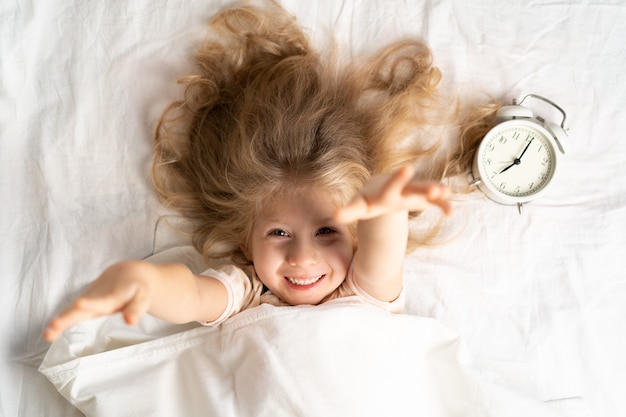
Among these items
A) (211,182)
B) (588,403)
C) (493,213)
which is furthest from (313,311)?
(588,403)

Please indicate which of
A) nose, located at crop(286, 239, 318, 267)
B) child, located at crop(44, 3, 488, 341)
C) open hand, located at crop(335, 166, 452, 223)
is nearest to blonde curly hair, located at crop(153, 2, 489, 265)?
child, located at crop(44, 3, 488, 341)

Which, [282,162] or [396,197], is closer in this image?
[396,197]

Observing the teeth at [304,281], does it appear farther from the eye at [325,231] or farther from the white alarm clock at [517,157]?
the white alarm clock at [517,157]

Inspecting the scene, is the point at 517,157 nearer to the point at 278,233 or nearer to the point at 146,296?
the point at 278,233

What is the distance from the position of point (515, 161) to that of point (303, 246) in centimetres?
49

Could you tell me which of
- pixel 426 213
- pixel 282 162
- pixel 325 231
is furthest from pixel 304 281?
pixel 426 213

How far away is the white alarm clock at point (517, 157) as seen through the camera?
48.5 inches

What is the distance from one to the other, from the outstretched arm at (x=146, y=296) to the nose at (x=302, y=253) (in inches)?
5.9

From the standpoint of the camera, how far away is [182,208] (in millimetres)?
1277

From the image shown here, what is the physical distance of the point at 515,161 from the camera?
123 centimetres

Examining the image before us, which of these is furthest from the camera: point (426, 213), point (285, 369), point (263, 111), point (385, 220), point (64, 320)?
point (426, 213)

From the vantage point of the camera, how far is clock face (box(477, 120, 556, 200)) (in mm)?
1234

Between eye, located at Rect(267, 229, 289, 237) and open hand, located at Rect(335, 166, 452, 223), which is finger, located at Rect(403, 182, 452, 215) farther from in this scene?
eye, located at Rect(267, 229, 289, 237)

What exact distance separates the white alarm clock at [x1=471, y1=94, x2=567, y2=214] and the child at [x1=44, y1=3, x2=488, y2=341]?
Result: 10 cm
